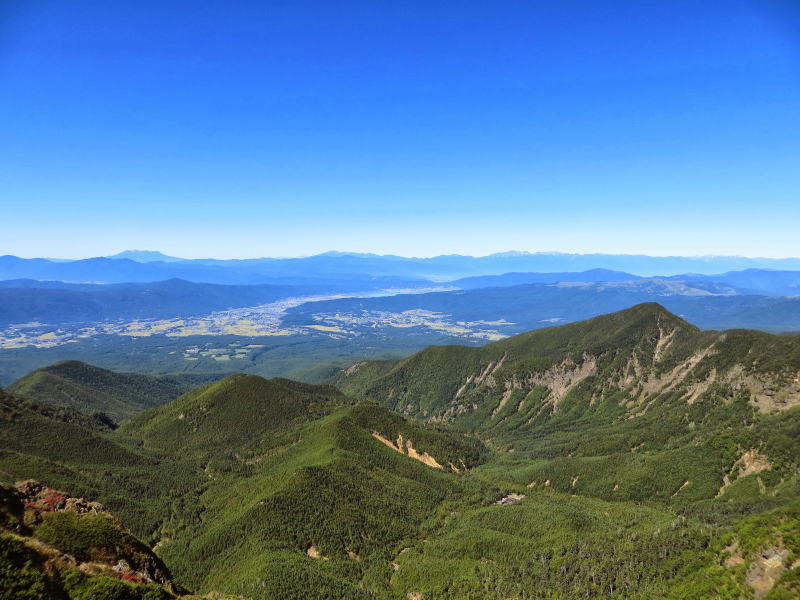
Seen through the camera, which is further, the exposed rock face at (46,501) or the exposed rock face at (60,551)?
the exposed rock face at (46,501)

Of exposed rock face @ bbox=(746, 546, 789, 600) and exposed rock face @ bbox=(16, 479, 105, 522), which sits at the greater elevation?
exposed rock face @ bbox=(16, 479, 105, 522)

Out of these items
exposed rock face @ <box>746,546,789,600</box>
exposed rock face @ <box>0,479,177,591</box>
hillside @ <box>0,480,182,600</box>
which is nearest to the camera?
hillside @ <box>0,480,182,600</box>

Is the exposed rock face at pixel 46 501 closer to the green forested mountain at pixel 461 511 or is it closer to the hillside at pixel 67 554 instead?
the hillside at pixel 67 554

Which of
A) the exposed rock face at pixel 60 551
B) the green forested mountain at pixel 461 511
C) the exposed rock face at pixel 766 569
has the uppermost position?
the exposed rock face at pixel 60 551

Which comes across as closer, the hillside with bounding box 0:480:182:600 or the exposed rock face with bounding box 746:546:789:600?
the hillside with bounding box 0:480:182:600

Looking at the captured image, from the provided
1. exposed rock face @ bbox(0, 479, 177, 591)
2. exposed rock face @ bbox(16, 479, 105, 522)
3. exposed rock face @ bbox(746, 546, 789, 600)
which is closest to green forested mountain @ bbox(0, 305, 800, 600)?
exposed rock face @ bbox(746, 546, 789, 600)

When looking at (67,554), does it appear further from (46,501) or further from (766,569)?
(766,569)

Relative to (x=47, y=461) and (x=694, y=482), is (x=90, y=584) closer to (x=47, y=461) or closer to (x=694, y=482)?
(x=47, y=461)

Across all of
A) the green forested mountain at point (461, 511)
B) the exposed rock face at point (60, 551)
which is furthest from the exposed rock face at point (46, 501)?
the green forested mountain at point (461, 511)

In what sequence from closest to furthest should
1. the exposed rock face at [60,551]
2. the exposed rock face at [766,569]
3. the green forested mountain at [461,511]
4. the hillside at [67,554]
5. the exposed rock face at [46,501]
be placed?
the hillside at [67,554]
the exposed rock face at [60,551]
the exposed rock face at [46,501]
the exposed rock face at [766,569]
the green forested mountain at [461,511]

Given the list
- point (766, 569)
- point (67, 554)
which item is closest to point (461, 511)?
point (766, 569)

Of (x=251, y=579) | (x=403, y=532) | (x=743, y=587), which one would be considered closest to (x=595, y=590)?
(x=743, y=587)

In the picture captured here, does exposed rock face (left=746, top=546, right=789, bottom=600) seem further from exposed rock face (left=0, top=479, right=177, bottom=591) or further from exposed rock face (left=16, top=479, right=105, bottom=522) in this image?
exposed rock face (left=16, top=479, right=105, bottom=522)
